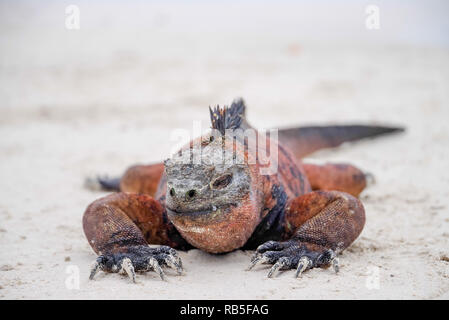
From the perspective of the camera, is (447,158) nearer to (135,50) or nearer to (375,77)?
(375,77)

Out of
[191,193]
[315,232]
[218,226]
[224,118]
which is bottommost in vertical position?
[315,232]

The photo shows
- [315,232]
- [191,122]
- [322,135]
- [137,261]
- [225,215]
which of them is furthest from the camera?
[191,122]

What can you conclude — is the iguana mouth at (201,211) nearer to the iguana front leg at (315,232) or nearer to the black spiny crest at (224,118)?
the iguana front leg at (315,232)

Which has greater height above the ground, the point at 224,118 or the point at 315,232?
the point at 224,118

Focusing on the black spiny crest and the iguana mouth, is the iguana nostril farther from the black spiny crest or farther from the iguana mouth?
the black spiny crest

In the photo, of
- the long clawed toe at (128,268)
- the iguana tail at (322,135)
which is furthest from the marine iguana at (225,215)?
the iguana tail at (322,135)

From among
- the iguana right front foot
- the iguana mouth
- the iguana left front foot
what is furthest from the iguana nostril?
the iguana left front foot

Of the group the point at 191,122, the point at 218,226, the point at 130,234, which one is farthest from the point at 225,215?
the point at 191,122

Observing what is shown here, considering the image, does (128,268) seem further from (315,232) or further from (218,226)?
(315,232)
